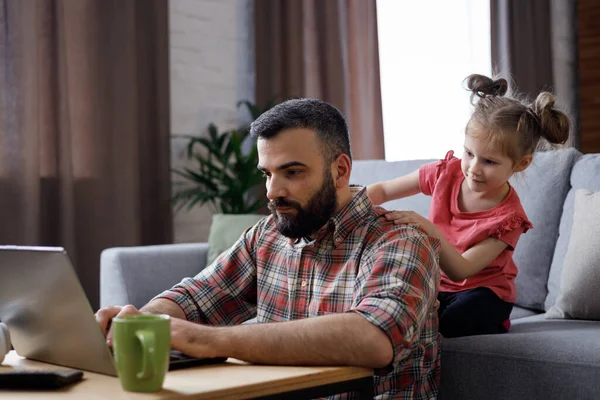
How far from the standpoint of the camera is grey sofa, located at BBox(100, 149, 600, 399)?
5.91 feet

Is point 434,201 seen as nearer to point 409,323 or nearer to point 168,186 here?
point 409,323

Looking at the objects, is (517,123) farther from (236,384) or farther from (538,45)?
(538,45)

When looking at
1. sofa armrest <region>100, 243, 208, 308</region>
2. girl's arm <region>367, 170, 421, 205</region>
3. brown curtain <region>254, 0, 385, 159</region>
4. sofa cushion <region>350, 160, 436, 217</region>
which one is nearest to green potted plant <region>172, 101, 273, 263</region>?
brown curtain <region>254, 0, 385, 159</region>

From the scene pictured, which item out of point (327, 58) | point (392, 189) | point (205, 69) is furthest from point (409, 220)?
point (327, 58)

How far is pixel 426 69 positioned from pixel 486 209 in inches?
129

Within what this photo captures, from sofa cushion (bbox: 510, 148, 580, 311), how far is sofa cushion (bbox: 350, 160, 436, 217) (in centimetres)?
30

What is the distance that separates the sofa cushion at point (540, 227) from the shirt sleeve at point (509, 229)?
33 centimetres

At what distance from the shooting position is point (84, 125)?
11.6ft

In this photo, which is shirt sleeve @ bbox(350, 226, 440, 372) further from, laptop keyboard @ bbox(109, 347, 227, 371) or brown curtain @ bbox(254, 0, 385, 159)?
brown curtain @ bbox(254, 0, 385, 159)

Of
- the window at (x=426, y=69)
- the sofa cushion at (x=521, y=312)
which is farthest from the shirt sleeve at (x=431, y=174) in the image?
the window at (x=426, y=69)

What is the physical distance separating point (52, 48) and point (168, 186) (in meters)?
0.83

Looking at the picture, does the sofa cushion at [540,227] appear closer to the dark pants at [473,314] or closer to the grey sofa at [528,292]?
the grey sofa at [528,292]

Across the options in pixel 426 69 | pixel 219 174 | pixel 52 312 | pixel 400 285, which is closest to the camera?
pixel 52 312

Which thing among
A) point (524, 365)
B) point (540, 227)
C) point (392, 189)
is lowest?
point (524, 365)
